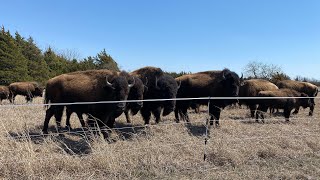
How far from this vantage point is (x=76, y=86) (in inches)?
427

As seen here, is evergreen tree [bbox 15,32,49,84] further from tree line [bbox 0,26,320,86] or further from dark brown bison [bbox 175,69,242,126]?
dark brown bison [bbox 175,69,242,126]

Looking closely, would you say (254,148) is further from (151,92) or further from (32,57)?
(32,57)

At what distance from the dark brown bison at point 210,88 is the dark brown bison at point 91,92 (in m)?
4.12

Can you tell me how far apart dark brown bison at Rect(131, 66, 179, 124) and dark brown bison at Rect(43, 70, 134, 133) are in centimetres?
167

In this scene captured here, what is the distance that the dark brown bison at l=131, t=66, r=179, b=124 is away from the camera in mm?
11766

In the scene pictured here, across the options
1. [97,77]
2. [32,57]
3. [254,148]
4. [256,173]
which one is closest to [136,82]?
[97,77]

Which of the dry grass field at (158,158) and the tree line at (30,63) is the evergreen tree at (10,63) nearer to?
the tree line at (30,63)

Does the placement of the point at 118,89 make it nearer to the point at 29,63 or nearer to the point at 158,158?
the point at 158,158

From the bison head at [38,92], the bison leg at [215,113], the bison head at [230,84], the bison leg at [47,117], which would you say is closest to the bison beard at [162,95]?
the bison leg at [215,113]

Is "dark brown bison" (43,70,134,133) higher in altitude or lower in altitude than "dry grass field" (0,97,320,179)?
higher

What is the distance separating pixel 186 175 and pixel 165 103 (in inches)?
204

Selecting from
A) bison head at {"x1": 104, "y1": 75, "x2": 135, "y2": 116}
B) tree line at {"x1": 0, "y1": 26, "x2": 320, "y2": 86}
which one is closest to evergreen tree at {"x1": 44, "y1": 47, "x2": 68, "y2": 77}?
Result: tree line at {"x1": 0, "y1": 26, "x2": 320, "y2": 86}

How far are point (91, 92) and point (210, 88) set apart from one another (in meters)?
5.42

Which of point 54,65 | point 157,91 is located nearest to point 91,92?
point 157,91
